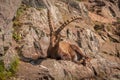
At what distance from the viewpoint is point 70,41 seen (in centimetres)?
2197

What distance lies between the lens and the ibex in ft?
63.4

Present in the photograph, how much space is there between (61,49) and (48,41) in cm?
91

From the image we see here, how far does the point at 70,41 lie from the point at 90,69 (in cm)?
276

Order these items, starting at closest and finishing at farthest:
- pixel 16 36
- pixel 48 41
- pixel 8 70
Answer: pixel 8 70 < pixel 16 36 < pixel 48 41

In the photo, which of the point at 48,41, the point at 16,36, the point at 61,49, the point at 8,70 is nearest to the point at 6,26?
the point at 8,70

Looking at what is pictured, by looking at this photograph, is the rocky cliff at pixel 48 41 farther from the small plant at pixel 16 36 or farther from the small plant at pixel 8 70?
the small plant at pixel 8 70

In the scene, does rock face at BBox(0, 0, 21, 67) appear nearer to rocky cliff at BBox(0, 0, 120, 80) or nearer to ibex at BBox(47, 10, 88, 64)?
rocky cliff at BBox(0, 0, 120, 80)

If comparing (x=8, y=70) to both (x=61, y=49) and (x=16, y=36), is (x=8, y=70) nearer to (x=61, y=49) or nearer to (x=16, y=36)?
(x=16, y=36)

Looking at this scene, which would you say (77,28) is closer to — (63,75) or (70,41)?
(70,41)

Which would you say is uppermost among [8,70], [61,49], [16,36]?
[16,36]

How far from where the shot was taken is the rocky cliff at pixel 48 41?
54.4ft

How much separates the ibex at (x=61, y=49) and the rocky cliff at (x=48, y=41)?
15.2 inches

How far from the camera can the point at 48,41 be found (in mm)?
19625

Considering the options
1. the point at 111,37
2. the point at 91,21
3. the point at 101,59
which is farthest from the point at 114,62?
the point at 91,21
